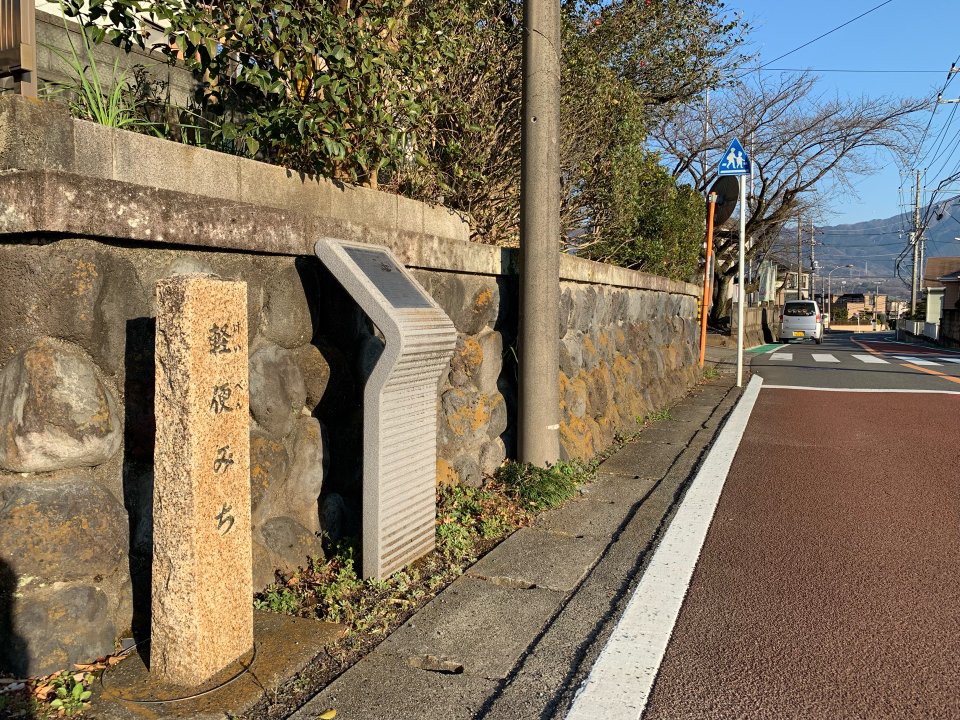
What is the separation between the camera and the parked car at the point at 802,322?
3406cm

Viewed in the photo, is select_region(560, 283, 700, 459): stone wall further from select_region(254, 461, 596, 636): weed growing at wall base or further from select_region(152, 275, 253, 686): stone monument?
select_region(152, 275, 253, 686): stone monument

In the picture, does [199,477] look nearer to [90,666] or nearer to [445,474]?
[90,666]

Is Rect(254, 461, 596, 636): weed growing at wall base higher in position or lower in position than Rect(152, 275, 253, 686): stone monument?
lower

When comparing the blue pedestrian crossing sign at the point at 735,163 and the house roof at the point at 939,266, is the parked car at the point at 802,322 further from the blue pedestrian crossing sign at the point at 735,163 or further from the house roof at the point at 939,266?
the house roof at the point at 939,266

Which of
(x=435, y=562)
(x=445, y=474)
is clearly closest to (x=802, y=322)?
(x=445, y=474)

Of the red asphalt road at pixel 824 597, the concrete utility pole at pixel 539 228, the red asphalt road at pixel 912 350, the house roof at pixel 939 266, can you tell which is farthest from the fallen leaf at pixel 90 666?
the house roof at pixel 939 266

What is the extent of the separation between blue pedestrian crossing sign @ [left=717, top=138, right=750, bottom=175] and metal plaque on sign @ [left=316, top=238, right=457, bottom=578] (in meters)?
10.5

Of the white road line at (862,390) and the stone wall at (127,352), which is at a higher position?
the stone wall at (127,352)

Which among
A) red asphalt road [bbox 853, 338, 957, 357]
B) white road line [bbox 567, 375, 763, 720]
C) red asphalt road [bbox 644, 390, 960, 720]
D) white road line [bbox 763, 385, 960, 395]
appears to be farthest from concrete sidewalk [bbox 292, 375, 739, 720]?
red asphalt road [bbox 853, 338, 957, 357]

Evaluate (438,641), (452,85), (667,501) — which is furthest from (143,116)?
(667,501)

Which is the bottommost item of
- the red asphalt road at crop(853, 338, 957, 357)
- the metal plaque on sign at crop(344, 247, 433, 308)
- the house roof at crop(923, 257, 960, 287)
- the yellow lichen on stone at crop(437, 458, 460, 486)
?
the red asphalt road at crop(853, 338, 957, 357)

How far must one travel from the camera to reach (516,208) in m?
7.11

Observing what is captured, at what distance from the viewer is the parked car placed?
3406cm

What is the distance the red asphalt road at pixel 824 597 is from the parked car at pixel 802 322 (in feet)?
96.2
